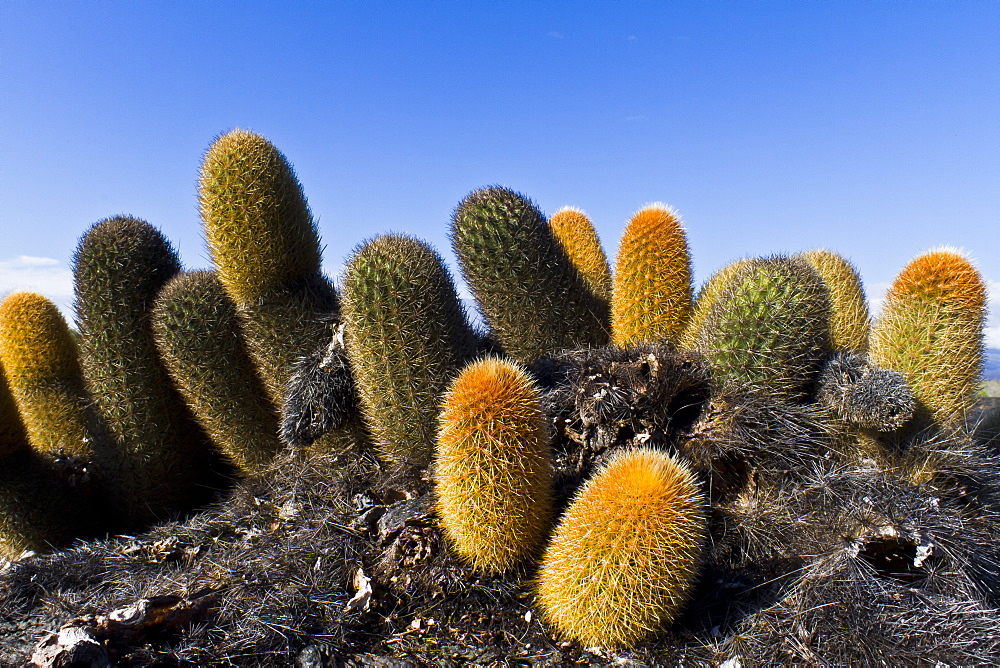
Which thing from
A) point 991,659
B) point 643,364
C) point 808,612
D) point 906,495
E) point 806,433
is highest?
point 643,364

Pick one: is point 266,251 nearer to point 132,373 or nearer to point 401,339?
point 401,339

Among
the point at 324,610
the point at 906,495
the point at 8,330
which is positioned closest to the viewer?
the point at 324,610

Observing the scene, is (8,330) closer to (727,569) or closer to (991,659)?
(727,569)

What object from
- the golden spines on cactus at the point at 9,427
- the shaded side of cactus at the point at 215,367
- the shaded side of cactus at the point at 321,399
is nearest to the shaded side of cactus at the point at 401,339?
the shaded side of cactus at the point at 321,399

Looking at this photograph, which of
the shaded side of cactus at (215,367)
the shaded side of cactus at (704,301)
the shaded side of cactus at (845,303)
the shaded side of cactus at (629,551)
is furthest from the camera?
the shaded side of cactus at (845,303)

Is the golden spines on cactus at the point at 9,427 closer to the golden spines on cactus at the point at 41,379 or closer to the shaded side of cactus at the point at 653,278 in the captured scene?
the golden spines on cactus at the point at 41,379

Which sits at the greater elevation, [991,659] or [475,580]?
[475,580]

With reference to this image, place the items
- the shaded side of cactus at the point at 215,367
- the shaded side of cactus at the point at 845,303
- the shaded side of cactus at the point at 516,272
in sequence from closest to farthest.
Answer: the shaded side of cactus at the point at 516,272 → the shaded side of cactus at the point at 215,367 → the shaded side of cactus at the point at 845,303

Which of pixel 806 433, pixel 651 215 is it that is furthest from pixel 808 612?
pixel 651 215
